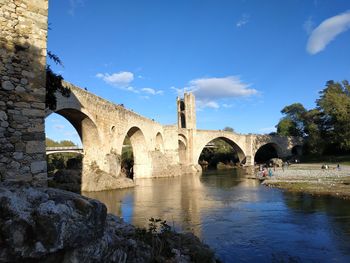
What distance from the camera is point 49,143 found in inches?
2707

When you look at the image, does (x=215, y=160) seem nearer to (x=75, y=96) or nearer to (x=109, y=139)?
(x=109, y=139)

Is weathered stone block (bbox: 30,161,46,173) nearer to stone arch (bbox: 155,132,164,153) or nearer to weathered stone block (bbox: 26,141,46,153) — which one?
weathered stone block (bbox: 26,141,46,153)

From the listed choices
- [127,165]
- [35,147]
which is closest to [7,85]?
[35,147]

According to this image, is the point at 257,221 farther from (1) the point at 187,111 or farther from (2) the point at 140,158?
(1) the point at 187,111

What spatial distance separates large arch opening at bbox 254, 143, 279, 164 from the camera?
229ft

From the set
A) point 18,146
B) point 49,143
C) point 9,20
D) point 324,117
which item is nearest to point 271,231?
point 18,146

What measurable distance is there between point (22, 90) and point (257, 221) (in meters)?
9.91

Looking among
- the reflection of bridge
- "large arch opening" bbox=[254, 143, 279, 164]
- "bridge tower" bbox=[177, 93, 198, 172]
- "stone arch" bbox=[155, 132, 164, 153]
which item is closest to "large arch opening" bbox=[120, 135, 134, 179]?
"stone arch" bbox=[155, 132, 164, 153]

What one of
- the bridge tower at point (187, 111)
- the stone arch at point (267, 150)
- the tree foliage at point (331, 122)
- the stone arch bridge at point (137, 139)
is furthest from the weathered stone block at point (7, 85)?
the stone arch at point (267, 150)

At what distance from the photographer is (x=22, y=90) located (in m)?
5.66

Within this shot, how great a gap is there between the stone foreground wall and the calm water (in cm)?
512

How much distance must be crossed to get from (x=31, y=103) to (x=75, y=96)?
→ 1621 cm

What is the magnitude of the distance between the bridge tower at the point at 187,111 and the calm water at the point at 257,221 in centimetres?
3726

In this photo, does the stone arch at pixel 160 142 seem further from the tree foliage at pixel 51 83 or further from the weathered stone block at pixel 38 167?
the weathered stone block at pixel 38 167
